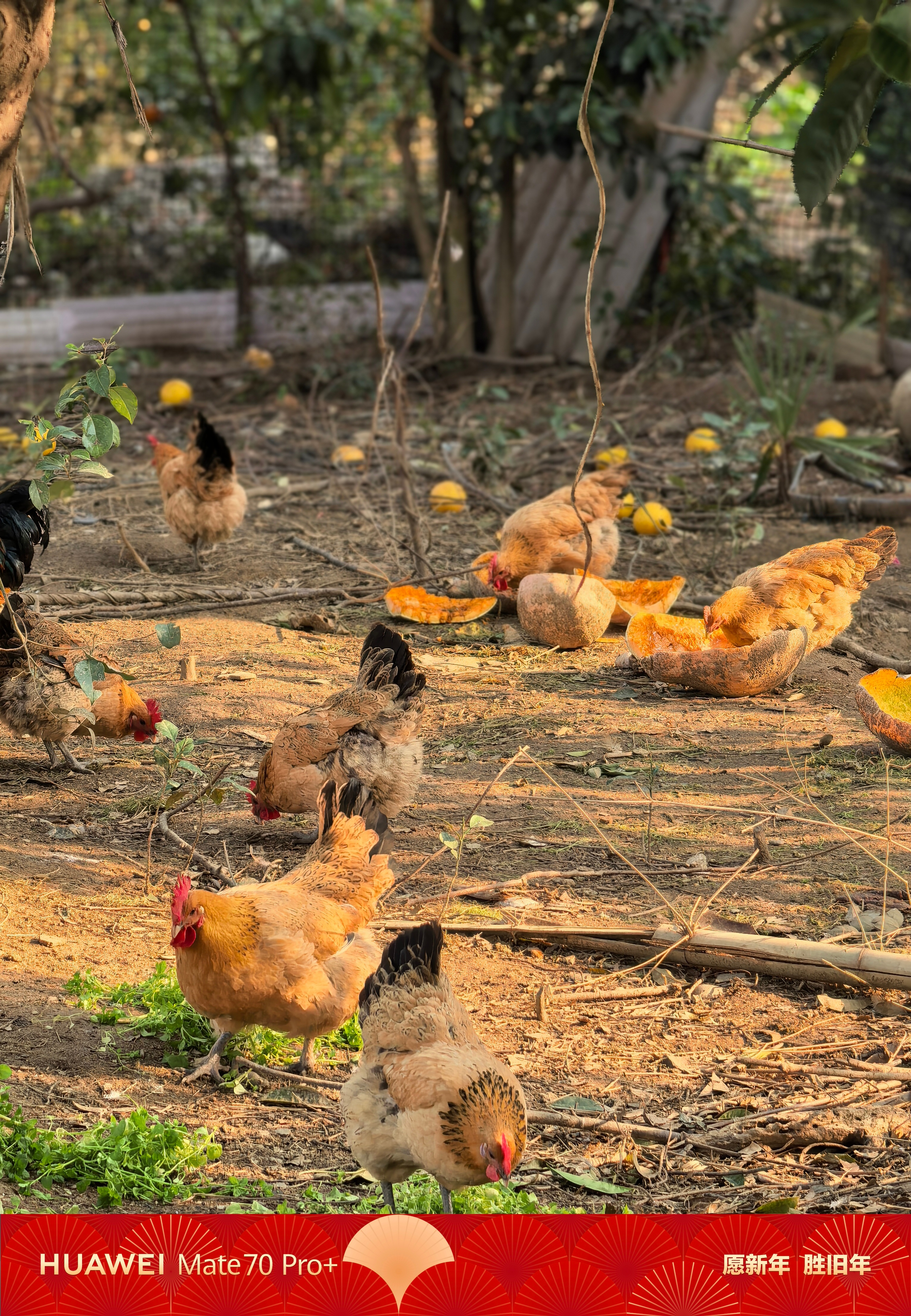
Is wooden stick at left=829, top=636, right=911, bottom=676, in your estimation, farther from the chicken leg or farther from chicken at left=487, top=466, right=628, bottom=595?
the chicken leg

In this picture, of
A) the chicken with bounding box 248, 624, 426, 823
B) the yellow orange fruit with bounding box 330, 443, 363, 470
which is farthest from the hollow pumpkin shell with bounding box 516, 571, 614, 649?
the yellow orange fruit with bounding box 330, 443, 363, 470

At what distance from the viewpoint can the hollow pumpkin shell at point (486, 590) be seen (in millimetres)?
5723

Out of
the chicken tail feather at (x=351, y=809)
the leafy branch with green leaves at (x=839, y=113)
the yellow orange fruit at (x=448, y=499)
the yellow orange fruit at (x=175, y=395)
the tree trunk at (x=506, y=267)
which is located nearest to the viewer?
the leafy branch with green leaves at (x=839, y=113)

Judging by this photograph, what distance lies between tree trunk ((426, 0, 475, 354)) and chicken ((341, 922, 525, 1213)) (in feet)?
25.5

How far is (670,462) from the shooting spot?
807 cm

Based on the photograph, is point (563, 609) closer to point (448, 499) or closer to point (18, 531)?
point (448, 499)

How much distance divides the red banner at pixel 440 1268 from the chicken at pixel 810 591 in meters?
3.28

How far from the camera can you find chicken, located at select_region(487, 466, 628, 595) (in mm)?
5512

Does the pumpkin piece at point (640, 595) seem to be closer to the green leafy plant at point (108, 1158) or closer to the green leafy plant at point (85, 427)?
the green leafy plant at point (85, 427)

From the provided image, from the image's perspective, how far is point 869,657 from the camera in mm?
5215

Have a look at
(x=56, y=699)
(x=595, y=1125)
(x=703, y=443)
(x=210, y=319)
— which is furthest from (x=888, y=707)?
(x=210, y=319)

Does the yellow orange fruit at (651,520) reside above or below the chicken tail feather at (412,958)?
above

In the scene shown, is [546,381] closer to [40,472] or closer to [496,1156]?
[40,472]

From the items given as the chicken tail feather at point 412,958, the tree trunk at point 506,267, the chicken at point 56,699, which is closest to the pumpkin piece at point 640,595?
the chicken at point 56,699
